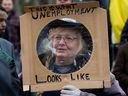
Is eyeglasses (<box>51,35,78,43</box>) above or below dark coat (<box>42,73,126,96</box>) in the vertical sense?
above

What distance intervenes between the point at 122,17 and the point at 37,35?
4793mm

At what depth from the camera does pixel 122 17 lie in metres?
9.48

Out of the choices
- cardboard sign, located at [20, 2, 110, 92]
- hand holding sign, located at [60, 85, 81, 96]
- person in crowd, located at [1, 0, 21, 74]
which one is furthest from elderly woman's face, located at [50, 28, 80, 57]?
person in crowd, located at [1, 0, 21, 74]

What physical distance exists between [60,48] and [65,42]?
0.21 feet

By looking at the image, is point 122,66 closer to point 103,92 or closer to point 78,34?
point 103,92

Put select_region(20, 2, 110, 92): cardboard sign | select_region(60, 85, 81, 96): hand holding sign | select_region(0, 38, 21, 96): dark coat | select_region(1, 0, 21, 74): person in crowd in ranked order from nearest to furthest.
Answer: select_region(0, 38, 21, 96): dark coat → select_region(60, 85, 81, 96): hand holding sign → select_region(20, 2, 110, 92): cardboard sign → select_region(1, 0, 21, 74): person in crowd

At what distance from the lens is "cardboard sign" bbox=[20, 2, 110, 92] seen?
15.6 ft

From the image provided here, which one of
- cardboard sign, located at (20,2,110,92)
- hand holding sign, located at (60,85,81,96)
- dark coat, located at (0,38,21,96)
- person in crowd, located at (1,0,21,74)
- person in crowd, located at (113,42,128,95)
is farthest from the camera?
person in crowd, located at (1,0,21,74)

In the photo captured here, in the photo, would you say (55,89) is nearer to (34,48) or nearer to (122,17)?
(34,48)

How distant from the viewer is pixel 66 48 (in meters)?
4.84

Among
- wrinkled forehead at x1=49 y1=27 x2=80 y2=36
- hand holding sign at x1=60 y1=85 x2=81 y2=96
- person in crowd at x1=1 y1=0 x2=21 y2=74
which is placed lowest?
person in crowd at x1=1 y1=0 x2=21 y2=74

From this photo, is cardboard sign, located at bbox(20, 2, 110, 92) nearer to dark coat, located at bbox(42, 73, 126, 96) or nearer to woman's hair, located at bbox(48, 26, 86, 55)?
woman's hair, located at bbox(48, 26, 86, 55)

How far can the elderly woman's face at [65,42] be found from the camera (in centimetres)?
482

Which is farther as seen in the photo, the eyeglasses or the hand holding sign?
the eyeglasses
